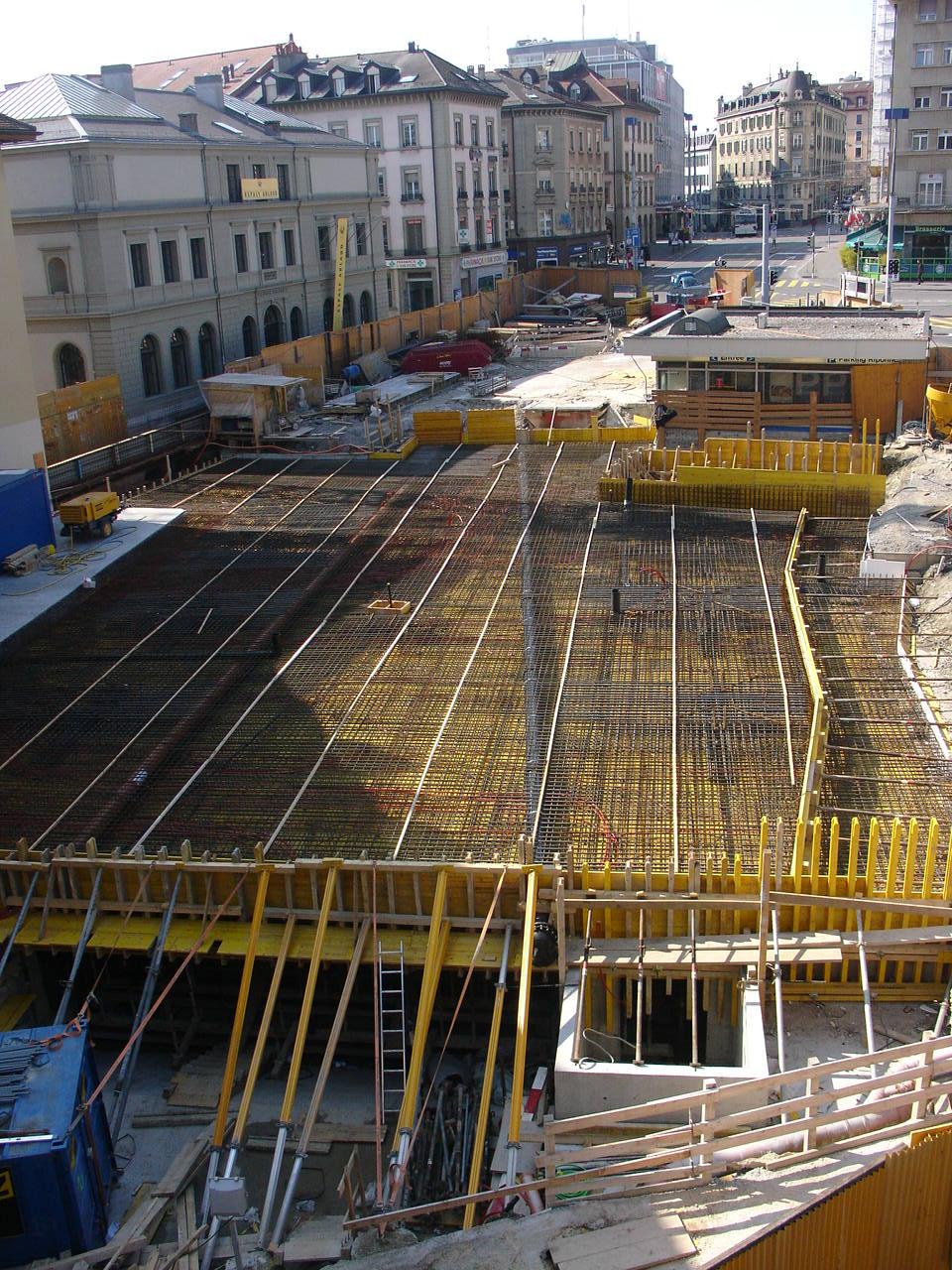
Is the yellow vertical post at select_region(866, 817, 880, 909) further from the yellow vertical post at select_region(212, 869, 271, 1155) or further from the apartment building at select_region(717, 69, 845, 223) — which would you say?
the apartment building at select_region(717, 69, 845, 223)

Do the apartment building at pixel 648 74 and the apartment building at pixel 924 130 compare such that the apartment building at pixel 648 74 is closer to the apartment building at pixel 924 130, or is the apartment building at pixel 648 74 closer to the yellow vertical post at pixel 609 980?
the apartment building at pixel 924 130

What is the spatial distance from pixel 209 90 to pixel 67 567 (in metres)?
27.5

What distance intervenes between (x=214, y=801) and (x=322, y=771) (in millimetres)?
1458

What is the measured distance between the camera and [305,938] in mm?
13148

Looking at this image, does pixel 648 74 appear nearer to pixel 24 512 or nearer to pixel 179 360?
pixel 179 360

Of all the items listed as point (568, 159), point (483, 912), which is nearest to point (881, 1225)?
point (483, 912)

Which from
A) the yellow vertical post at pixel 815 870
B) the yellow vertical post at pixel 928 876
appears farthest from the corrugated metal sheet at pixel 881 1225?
the yellow vertical post at pixel 815 870

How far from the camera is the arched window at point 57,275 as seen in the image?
37156mm

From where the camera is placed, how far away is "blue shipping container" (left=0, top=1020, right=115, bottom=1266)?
991 cm

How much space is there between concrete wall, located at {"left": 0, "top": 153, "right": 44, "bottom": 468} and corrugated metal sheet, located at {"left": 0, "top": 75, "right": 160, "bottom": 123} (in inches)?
471

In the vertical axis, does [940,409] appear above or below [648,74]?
below

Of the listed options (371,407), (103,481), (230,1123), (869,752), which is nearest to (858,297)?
(371,407)

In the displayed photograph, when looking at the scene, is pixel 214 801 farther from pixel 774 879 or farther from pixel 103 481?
pixel 103 481

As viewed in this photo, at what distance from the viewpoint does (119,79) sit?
4094cm
